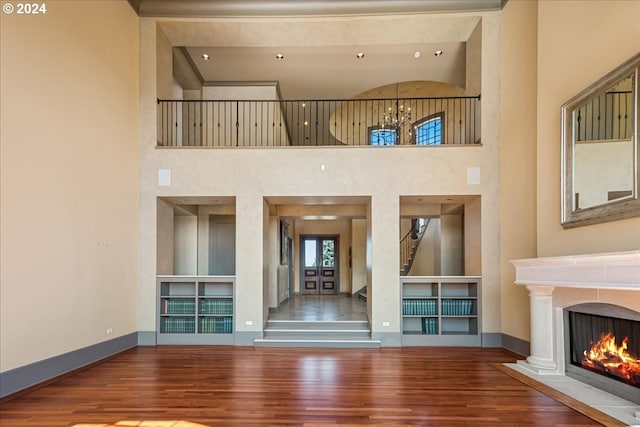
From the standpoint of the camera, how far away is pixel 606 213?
3914 millimetres

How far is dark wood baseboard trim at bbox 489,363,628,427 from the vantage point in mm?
3329

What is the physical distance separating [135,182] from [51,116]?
1.94 m

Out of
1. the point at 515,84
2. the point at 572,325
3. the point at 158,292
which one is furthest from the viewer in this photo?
the point at 158,292

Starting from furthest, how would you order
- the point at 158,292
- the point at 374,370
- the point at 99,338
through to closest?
the point at 158,292 → the point at 99,338 → the point at 374,370

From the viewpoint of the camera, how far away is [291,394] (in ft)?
13.2

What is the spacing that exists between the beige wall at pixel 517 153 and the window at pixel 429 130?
435 cm

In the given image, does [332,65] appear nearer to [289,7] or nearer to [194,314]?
[289,7]

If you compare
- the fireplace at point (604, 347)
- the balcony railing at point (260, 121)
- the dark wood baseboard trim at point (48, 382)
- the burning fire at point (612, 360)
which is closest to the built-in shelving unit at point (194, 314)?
the dark wood baseboard trim at point (48, 382)

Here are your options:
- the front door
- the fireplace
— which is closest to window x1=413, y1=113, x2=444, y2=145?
the front door

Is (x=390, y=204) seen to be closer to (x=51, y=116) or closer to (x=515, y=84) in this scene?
(x=515, y=84)

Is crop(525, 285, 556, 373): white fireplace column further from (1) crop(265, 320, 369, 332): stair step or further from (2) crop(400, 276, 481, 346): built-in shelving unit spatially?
(1) crop(265, 320, 369, 332): stair step

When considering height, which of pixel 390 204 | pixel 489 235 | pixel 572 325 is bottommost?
pixel 572 325

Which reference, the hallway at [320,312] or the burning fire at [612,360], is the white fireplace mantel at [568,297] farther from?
the hallway at [320,312]

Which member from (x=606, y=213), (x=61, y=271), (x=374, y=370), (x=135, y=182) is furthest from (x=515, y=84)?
(x=61, y=271)
